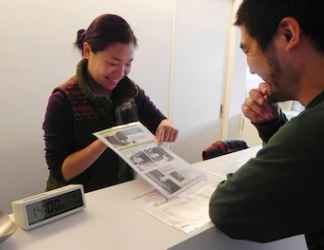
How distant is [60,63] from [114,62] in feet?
2.99

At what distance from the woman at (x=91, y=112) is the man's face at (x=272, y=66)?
1.68 feet

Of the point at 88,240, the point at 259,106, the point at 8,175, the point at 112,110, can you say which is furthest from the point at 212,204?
the point at 8,175

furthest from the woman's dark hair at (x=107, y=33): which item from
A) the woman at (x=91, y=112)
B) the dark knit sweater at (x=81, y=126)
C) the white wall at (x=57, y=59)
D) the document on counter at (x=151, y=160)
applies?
the white wall at (x=57, y=59)

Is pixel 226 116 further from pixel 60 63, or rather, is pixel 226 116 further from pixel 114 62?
pixel 114 62

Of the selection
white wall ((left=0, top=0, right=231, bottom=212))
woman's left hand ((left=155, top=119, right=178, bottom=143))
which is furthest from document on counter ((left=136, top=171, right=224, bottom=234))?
white wall ((left=0, top=0, right=231, bottom=212))

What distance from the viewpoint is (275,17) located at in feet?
2.14

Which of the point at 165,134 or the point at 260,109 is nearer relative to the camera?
the point at 260,109

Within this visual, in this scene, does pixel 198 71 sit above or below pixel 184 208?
above

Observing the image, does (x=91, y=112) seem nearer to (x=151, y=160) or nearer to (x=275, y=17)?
(x=151, y=160)

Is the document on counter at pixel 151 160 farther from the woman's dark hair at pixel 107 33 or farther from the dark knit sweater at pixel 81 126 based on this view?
the woman's dark hair at pixel 107 33

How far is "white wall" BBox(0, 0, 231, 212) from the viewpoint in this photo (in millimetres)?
1775

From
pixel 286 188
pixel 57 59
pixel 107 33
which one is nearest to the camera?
pixel 286 188

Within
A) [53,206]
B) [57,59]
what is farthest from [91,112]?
[57,59]

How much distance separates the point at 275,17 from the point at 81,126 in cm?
75
